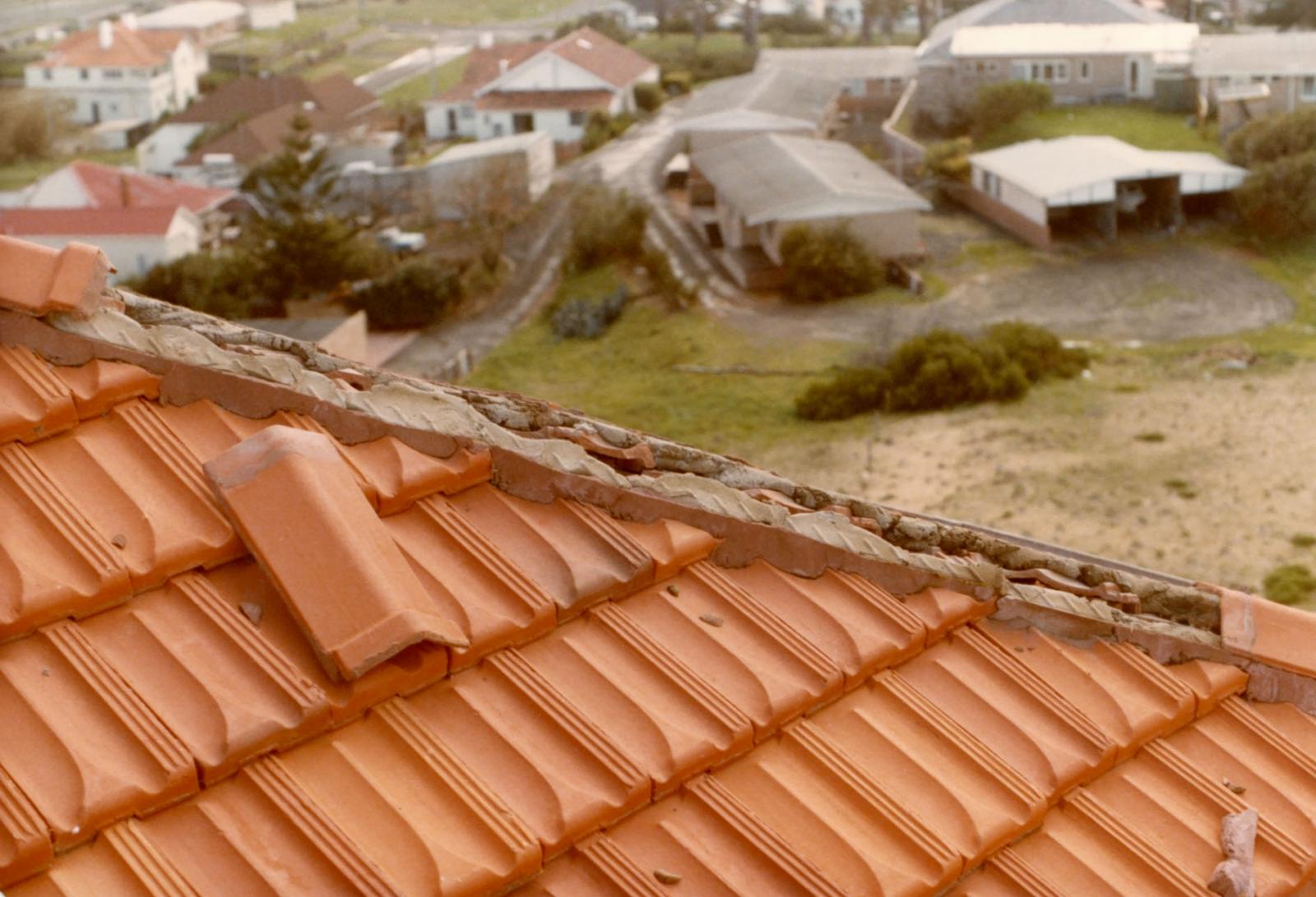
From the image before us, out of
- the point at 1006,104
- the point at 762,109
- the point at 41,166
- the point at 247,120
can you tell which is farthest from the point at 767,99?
the point at 41,166

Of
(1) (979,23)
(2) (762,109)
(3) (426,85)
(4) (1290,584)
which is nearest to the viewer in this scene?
(4) (1290,584)

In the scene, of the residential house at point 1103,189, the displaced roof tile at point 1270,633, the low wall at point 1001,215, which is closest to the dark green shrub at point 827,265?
the low wall at point 1001,215

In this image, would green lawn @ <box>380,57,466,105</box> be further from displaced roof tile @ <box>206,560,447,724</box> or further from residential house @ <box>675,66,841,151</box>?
displaced roof tile @ <box>206,560,447,724</box>

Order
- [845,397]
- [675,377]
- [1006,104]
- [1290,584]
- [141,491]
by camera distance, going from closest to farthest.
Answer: [141,491], [1290,584], [845,397], [675,377], [1006,104]

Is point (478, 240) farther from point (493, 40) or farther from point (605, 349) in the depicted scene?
point (493, 40)

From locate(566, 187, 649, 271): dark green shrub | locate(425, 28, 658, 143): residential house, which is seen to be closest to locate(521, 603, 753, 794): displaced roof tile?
locate(566, 187, 649, 271): dark green shrub

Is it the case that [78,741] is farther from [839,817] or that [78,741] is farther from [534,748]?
[839,817]
